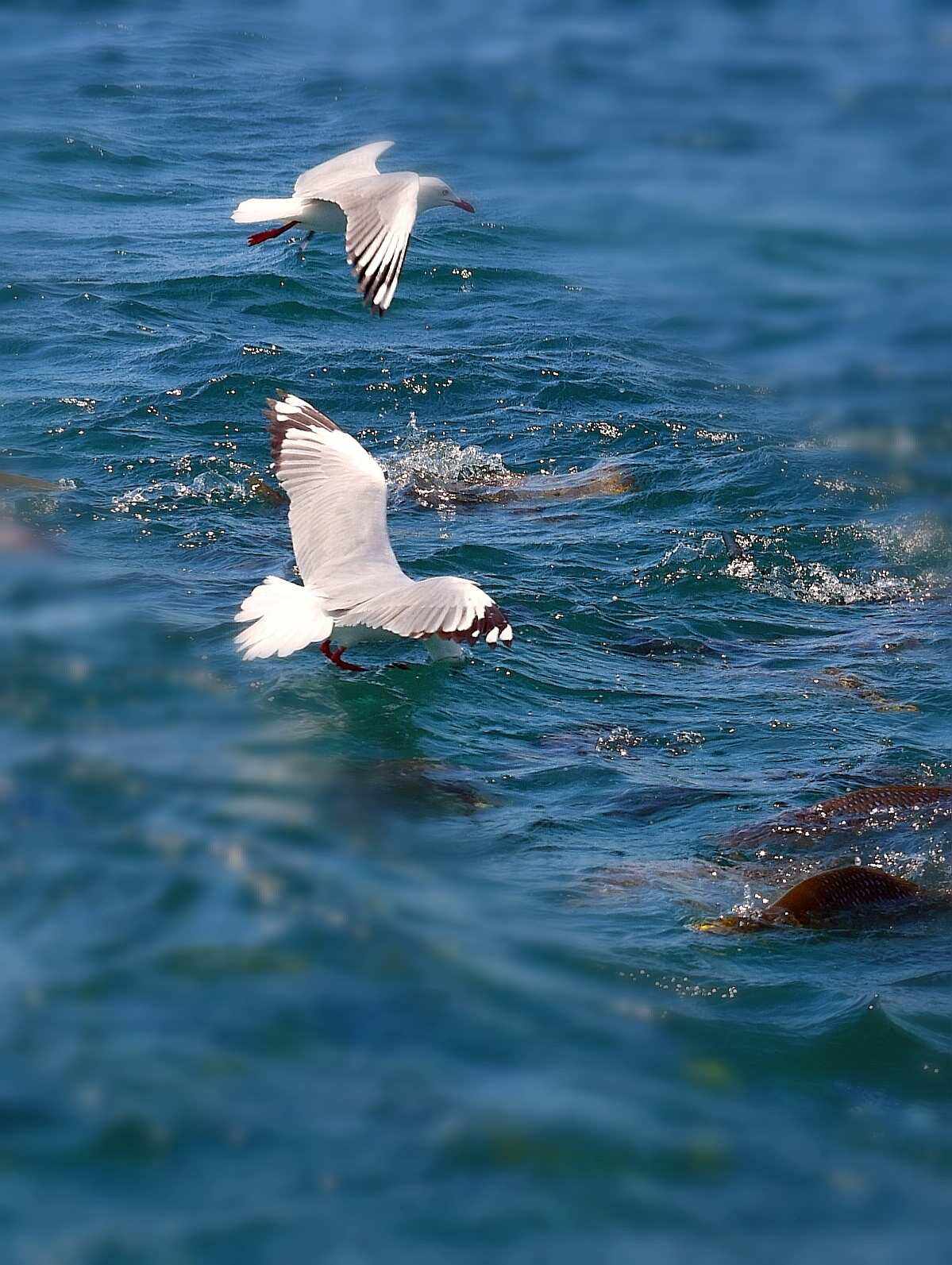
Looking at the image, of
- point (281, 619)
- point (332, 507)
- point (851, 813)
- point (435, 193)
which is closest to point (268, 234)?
point (435, 193)

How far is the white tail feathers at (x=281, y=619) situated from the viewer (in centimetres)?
725

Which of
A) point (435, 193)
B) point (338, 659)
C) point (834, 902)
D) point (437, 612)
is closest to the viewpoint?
point (834, 902)

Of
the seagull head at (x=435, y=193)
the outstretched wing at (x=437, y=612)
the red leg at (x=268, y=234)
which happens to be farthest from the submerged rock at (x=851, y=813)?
the red leg at (x=268, y=234)

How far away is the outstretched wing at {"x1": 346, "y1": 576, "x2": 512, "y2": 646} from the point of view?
23.2 ft

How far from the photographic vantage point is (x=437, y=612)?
7.21 meters

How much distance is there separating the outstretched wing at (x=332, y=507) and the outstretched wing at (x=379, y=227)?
118 centimetres

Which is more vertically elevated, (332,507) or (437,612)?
(332,507)

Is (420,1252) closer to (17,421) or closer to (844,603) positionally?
(844,603)

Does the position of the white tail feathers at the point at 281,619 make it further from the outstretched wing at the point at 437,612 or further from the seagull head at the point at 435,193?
the seagull head at the point at 435,193

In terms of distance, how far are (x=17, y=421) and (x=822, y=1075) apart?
8.28m

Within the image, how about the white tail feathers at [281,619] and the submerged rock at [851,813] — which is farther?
the white tail feathers at [281,619]

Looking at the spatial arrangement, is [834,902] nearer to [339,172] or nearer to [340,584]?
[340,584]

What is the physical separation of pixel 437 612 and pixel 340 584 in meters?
0.81

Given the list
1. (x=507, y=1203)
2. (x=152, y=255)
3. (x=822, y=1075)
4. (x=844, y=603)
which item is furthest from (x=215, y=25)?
(x=507, y=1203)
